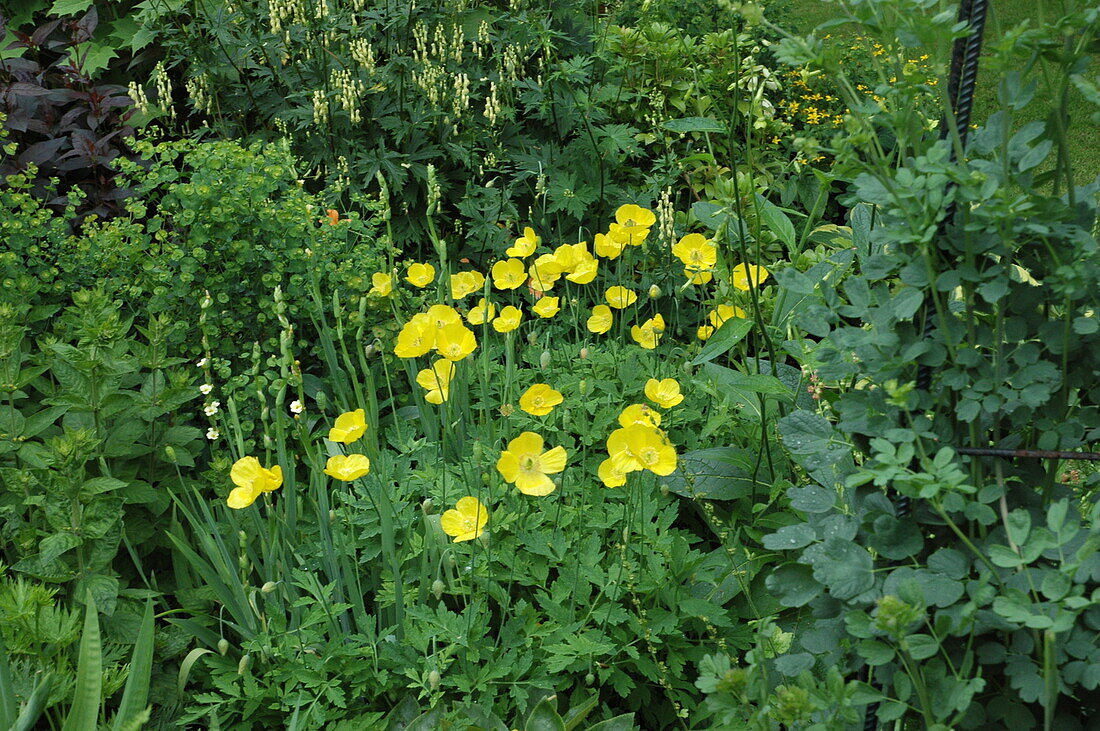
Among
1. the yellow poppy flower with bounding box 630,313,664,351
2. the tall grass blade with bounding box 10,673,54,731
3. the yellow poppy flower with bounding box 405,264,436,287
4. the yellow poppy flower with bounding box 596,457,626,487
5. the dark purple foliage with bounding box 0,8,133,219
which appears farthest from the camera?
the dark purple foliage with bounding box 0,8,133,219

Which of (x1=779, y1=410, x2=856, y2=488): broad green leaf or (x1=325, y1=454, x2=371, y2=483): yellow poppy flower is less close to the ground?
(x1=779, y1=410, x2=856, y2=488): broad green leaf

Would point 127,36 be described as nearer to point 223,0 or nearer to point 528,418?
point 223,0

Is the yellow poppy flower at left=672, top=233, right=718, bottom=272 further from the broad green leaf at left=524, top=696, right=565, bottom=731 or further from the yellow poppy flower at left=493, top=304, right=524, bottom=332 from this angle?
the broad green leaf at left=524, top=696, right=565, bottom=731

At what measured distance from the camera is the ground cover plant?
1.16 m

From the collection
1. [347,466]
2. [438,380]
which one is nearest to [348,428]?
[347,466]

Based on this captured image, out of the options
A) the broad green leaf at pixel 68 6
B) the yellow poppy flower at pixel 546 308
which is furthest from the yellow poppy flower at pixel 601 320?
the broad green leaf at pixel 68 6

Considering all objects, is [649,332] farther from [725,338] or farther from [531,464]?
[531,464]

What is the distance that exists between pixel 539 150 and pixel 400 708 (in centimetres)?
→ 220

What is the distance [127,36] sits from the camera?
382cm

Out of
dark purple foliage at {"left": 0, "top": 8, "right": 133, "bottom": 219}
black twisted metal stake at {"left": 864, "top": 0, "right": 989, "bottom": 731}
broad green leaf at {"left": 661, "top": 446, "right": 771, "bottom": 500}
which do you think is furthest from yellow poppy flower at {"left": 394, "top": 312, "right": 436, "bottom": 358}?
dark purple foliage at {"left": 0, "top": 8, "right": 133, "bottom": 219}

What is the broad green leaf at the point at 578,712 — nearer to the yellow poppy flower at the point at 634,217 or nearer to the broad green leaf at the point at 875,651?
the broad green leaf at the point at 875,651

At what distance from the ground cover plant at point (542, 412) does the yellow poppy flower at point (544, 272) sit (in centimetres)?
1

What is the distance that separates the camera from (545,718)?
1689mm

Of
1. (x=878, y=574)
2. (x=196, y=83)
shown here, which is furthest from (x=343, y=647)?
(x=196, y=83)
